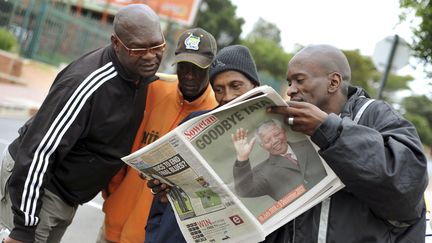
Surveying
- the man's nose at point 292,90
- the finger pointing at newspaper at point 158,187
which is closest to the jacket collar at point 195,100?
the finger pointing at newspaper at point 158,187

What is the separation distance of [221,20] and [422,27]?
37052 mm

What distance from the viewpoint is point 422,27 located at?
8305 millimetres

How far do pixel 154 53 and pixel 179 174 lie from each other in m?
0.91

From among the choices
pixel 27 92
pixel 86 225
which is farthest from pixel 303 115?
pixel 27 92

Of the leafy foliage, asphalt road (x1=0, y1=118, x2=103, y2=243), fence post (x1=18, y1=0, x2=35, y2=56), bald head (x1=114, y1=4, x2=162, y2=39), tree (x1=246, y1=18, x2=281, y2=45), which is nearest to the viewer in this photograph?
bald head (x1=114, y1=4, x2=162, y2=39)

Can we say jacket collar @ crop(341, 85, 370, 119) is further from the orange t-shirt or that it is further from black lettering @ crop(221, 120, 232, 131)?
the orange t-shirt

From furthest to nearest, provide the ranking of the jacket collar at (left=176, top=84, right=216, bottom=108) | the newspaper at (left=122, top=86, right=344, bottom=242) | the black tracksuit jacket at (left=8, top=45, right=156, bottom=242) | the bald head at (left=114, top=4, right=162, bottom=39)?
the jacket collar at (left=176, top=84, right=216, bottom=108) < the bald head at (left=114, top=4, right=162, bottom=39) < the black tracksuit jacket at (left=8, top=45, right=156, bottom=242) < the newspaper at (left=122, top=86, right=344, bottom=242)

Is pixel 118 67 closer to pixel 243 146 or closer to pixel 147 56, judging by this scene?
pixel 147 56

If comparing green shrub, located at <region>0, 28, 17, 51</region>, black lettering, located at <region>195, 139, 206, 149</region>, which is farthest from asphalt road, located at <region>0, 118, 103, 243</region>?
green shrub, located at <region>0, 28, 17, 51</region>

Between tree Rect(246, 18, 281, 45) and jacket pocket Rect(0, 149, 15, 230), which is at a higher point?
jacket pocket Rect(0, 149, 15, 230)

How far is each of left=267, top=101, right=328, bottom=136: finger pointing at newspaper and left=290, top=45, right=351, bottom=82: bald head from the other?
228 millimetres

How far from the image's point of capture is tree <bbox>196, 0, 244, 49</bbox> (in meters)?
43.9

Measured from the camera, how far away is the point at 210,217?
2.06 metres

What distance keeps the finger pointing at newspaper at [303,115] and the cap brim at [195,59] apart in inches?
45.8
